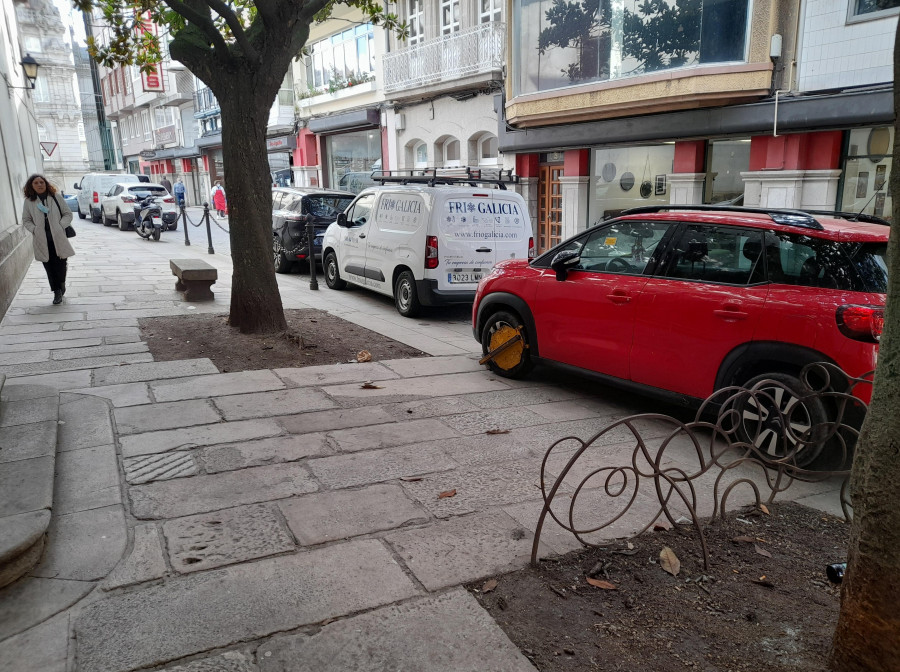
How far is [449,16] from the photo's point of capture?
18.9m

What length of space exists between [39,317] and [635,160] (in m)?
11.3

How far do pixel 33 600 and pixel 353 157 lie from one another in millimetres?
23687

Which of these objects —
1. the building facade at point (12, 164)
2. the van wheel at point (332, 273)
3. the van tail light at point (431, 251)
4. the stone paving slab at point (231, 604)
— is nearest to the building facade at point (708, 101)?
the van tail light at point (431, 251)

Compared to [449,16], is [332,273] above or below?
below

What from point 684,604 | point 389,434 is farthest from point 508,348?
point 684,604

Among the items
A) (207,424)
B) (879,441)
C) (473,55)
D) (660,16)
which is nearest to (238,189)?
(207,424)

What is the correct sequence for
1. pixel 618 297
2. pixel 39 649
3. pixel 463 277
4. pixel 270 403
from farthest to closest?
pixel 463 277, pixel 270 403, pixel 618 297, pixel 39 649

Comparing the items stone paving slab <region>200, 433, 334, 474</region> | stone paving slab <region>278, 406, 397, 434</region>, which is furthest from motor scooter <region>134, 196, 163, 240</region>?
stone paving slab <region>200, 433, 334, 474</region>

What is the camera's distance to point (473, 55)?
17.5m

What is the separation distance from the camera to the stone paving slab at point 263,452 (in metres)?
4.43

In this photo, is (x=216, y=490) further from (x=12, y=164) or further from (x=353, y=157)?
(x=353, y=157)

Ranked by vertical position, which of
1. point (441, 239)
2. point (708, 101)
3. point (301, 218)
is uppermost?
point (708, 101)

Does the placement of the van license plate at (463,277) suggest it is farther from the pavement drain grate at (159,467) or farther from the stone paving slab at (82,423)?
the pavement drain grate at (159,467)

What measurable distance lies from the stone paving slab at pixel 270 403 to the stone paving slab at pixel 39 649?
8.60 feet
